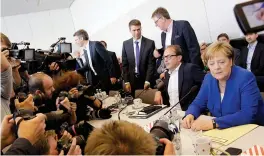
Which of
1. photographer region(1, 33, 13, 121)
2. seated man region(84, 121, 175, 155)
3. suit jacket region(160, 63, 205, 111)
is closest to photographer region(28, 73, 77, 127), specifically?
photographer region(1, 33, 13, 121)

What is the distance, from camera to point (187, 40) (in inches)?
130

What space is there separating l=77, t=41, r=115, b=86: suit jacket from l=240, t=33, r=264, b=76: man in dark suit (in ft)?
6.51

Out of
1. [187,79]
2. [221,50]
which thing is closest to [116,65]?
[187,79]

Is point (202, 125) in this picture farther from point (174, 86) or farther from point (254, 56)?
point (254, 56)

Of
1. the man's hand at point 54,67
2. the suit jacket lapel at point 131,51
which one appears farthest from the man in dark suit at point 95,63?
the man's hand at point 54,67

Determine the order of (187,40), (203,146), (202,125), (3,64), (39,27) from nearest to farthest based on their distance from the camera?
1. (203,146)
2. (3,64)
3. (202,125)
4. (187,40)
5. (39,27)

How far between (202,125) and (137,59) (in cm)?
230

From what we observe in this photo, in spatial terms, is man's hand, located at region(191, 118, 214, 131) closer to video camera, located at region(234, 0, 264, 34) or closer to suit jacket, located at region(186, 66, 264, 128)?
suit jacket, located at region(186, 66, 264, 128)

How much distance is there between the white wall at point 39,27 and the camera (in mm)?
7109

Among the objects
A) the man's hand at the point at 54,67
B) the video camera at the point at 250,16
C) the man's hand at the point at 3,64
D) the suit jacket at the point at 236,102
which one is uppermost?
the video camera at the point at 250,16

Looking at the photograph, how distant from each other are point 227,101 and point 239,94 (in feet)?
0.30

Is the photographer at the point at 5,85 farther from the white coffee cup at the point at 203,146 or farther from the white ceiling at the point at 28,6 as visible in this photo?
the white ceiling at the point at 28,6

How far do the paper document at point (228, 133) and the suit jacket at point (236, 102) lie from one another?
53mm

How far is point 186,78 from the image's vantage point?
2617mm
